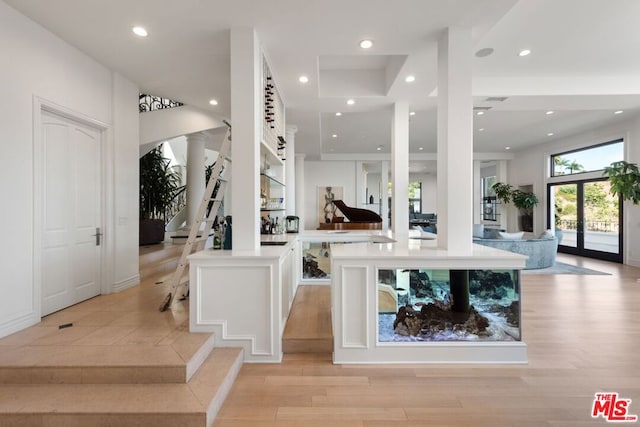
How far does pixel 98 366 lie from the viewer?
2.22m

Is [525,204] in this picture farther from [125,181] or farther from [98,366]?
[98,366]

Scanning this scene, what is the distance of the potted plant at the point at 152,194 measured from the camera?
7.36 m

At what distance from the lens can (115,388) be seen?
2.17 m

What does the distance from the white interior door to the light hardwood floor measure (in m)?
2.54

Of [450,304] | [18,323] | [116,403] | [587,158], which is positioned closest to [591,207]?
[587,158]

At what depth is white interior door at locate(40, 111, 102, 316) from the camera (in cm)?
336

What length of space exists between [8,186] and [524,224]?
12.9m

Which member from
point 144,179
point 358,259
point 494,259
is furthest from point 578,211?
point 144,179

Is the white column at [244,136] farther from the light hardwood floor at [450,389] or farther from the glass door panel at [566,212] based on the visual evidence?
the glass door panel at [566,212]

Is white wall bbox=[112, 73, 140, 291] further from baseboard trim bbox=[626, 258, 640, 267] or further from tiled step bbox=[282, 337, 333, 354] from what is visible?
baseboard trim bbox=[626, 258, 640, 267]

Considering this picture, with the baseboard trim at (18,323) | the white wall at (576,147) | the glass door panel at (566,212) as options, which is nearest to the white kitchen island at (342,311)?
the baseboard trim at (18,323)

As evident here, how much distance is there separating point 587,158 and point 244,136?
31.8ft

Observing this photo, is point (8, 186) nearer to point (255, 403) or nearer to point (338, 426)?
point (255, 403)

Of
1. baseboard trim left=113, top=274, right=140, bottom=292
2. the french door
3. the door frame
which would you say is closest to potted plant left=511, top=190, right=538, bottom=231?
the french door
